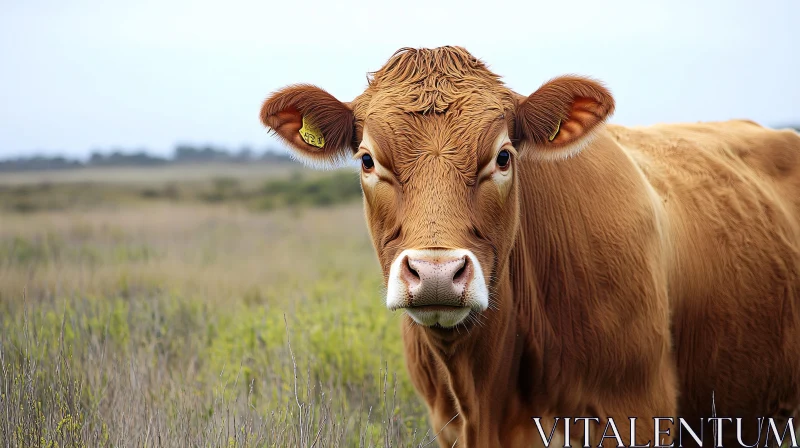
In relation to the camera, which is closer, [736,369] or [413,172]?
[413,172]

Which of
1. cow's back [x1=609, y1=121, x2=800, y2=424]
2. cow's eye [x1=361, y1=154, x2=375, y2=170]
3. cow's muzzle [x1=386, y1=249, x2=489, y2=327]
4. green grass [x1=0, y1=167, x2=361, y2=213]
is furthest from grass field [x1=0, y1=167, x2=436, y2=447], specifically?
green grass [x1=0, y1=167, x2=361, y2=213]

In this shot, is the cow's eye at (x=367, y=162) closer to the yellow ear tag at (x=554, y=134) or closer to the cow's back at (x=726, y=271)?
the yellow ear tag at (x=554, y=134)

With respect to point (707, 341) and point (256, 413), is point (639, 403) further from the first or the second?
point (256, 413)

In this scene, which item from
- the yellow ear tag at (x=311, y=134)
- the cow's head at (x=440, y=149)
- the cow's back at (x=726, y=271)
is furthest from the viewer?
the cow's back at (x=726, y=271)

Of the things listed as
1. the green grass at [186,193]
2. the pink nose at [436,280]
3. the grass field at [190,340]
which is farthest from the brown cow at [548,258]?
the green grass at [186,193]

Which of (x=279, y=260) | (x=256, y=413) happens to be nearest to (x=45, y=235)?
(x=279, y=260)

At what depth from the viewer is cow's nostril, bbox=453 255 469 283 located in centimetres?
286

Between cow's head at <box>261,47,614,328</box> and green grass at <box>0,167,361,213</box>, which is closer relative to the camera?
cow's head at <box>261,47,614,328</box>

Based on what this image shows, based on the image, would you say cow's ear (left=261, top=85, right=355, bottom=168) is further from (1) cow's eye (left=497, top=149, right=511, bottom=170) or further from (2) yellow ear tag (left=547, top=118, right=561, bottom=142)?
(2) yellow ear tag (left=547, top=118, right=561, bottom=142)

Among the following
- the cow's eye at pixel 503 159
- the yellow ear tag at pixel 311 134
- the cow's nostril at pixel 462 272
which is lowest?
the cow's nostril at pixel 462 272

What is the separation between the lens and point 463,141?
10.8ft

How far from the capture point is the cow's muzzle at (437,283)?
2814 mm

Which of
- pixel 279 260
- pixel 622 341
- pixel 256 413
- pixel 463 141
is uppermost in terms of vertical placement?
pixel 463 141

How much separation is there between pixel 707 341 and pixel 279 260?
10359 mm
